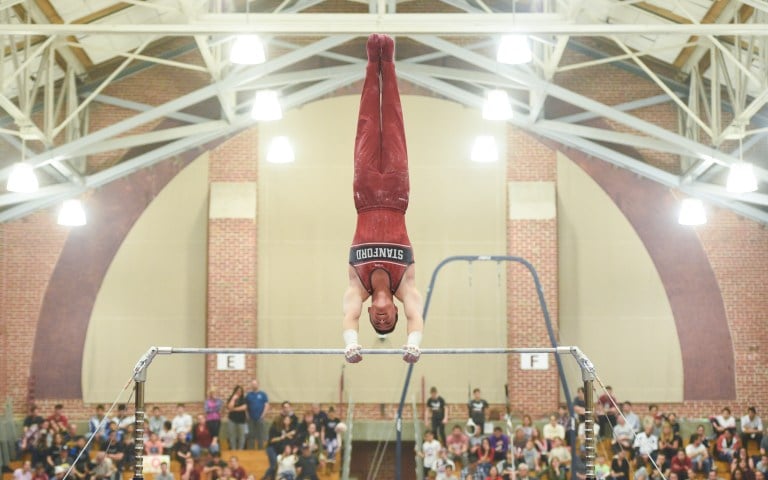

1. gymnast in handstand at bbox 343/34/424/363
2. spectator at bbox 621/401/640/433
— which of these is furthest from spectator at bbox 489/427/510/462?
gymnast in handstand at bbox 343/34/424/363

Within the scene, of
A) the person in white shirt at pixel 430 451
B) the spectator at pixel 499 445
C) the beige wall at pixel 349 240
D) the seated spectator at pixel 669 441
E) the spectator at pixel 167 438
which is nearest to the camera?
the seated spectator at pixel 669 441

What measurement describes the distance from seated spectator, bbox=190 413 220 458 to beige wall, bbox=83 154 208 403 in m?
1.32

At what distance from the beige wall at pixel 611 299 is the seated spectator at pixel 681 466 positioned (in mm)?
3319

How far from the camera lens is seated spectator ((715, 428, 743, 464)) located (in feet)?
61.4

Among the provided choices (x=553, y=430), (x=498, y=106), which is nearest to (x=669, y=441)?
(x=553, y=430)

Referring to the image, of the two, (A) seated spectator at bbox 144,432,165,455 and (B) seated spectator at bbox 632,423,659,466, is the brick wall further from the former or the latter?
(A) seated spectator at bbox 144,432,165,455

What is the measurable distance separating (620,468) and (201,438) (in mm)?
7509

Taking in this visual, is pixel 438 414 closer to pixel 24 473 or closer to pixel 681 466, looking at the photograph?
pixel 681 466

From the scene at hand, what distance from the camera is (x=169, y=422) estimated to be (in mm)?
19031

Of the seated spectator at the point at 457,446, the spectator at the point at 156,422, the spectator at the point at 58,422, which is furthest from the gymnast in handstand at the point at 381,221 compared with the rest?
the spectator at the point at 58,422

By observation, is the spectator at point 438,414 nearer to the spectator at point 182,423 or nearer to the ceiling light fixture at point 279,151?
the spectator at point 182,423

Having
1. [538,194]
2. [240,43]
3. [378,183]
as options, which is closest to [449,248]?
[538,194]

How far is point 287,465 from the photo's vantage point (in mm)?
17484

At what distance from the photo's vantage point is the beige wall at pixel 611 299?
20.8 m
